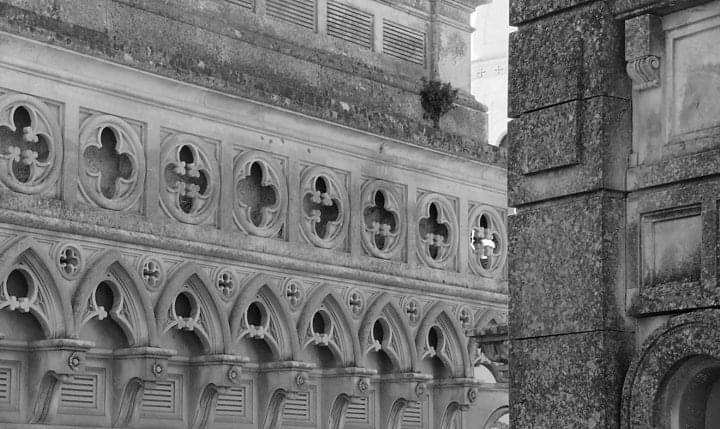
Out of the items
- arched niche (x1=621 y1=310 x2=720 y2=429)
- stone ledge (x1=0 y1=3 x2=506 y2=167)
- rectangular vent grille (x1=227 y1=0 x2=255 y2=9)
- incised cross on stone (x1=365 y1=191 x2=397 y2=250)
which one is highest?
rectangular vent grille (x1=227 y1=0 x2=255 y2=9)

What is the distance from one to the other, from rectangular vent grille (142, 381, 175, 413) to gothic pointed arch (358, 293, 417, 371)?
1.96m

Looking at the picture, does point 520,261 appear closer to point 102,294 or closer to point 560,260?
point 560,260

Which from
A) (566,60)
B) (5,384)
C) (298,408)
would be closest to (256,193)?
(298,408)

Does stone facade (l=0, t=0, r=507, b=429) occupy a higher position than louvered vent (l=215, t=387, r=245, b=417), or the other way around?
stone facade (l=0, t=0, r=507, b=429)

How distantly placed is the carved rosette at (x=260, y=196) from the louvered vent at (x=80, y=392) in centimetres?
175

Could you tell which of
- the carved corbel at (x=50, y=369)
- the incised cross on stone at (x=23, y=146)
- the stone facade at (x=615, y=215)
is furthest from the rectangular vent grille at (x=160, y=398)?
the stone facade at (x=615, y=215)

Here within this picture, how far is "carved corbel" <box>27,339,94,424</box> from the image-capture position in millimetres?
10273

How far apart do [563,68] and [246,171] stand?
5.63 m

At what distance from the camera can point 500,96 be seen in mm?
27766

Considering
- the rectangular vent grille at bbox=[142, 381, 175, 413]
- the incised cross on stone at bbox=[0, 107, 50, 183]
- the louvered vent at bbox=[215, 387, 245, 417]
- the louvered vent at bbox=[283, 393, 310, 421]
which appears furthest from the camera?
the louvered vent at bbox=[283, 393, 310, 421]

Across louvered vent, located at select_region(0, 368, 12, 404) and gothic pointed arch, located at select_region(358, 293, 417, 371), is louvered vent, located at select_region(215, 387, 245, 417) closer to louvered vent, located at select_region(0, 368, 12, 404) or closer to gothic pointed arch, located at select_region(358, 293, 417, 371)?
gothic pointed arch, located at select_region(358, 293, 417, 371)

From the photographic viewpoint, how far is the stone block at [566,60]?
21.0 ft

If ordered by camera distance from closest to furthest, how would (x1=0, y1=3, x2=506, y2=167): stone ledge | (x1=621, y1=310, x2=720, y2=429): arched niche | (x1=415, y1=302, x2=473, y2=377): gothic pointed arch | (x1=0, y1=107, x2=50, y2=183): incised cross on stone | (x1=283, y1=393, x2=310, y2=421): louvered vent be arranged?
(x1=621, y1=310, x2=720, y2=429): arched niche < (x1=0, y1=107, x2=50, y2=183): incised cross on stone < (x1=0, y1=3, x2=506, y2=167): stone ledge < (x1=283, y1=393, x2=310, y2=421): louvered vent < (x1=415, y1=302, x2=473, y2=377): gothic pointed arch

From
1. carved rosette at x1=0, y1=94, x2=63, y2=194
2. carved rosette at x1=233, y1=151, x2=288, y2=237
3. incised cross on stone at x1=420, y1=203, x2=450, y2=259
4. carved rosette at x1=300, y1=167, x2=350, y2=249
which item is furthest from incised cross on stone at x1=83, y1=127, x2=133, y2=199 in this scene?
incised cross on stone at x1=420, y1=203, x2=450, y2=259
